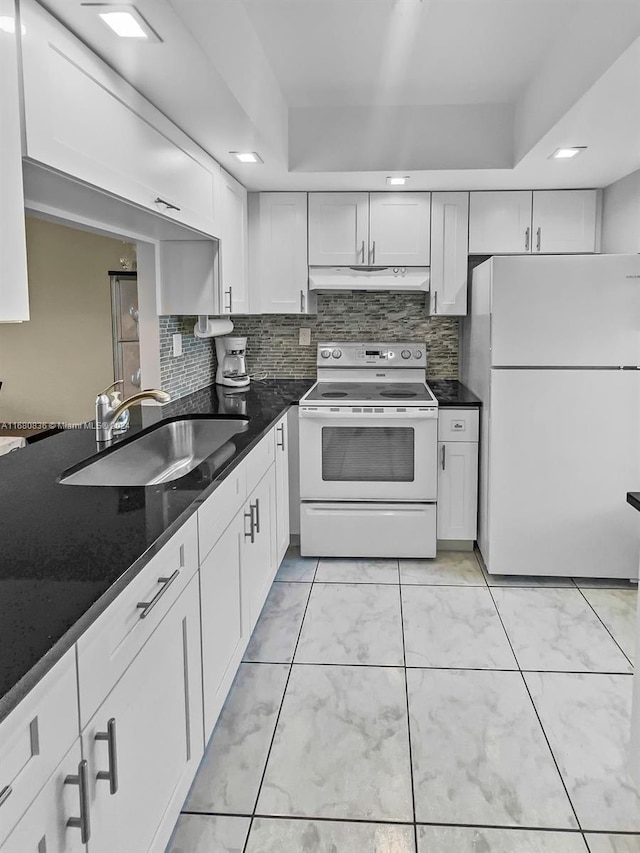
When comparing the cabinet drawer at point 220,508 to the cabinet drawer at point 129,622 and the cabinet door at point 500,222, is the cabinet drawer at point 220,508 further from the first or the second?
the cabinet door at point 500,222

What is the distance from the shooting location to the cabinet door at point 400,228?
4.00 m

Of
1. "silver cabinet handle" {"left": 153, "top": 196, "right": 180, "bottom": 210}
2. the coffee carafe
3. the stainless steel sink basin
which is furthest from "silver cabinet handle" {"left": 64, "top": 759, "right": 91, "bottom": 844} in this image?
the coffee carafe

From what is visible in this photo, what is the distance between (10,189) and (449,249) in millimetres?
3040

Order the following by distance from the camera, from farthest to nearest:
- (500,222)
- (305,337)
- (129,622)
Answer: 1. (305,337)
2. (500,222)
3. (129,622)

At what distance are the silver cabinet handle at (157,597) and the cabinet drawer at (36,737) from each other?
294 mm

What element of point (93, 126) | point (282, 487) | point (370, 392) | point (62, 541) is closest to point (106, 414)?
point (93, 126)

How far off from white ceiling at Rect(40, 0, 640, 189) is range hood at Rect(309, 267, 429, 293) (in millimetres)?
482

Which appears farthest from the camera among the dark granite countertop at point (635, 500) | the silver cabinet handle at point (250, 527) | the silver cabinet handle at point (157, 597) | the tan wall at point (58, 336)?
the silver cabinet handle at point (250, 527)

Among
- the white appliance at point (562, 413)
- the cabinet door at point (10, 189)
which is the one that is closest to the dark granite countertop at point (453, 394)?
the white appliance at point (562, 413)

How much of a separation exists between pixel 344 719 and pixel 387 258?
271 cm

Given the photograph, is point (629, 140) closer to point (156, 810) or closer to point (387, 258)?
point (387, 258)

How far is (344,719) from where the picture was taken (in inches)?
88.7

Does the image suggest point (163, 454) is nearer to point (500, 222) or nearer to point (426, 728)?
point (426, 728)

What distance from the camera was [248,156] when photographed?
318cm
